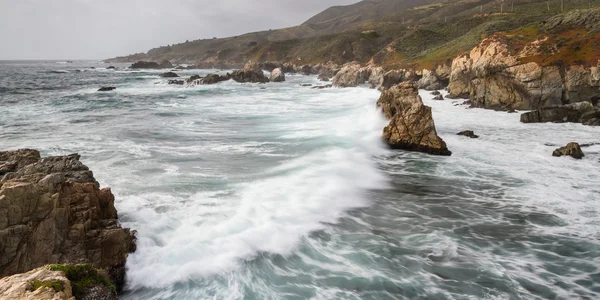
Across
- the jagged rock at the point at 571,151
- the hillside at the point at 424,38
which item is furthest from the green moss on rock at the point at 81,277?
the hillside at the point at 424,38

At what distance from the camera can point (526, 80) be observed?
3450 cm

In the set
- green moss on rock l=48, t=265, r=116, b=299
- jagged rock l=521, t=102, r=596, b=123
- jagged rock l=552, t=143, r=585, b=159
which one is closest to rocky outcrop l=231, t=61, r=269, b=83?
jagged rock l=521, t=102, r=596, b=123

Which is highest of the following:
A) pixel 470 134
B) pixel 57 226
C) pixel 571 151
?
pixel 470 134

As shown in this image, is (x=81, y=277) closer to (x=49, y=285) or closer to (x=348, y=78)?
(x=49, y=285)

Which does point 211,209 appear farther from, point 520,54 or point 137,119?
point 520,54

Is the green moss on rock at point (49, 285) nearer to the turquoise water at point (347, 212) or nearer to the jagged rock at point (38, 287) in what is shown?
the jagged rock at point (38, 287)

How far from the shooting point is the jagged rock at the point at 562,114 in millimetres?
27606

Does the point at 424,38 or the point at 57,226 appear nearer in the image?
the point at 57,226

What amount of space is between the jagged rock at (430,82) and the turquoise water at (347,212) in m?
31.1

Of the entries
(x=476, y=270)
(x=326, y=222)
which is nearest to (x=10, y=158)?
(x=326, y=222)

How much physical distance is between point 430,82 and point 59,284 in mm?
59434

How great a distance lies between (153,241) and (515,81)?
37.2 meters

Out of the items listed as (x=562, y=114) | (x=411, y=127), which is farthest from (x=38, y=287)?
(x=562, y=114)

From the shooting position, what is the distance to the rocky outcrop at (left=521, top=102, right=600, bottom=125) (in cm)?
2727
